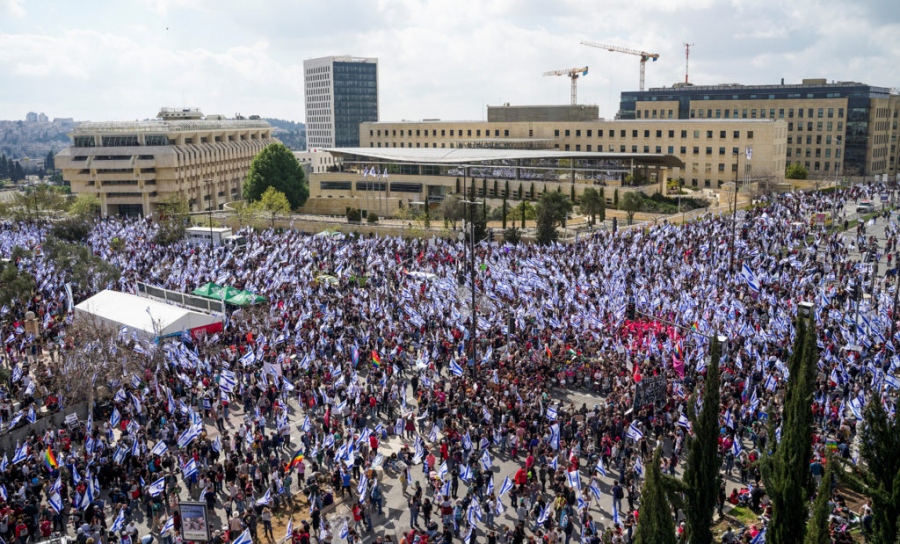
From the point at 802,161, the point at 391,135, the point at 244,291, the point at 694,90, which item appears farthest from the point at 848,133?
the point at 244,291

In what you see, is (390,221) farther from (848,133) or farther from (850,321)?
(848,133)

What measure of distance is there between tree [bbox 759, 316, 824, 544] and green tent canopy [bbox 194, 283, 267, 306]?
2749 cm

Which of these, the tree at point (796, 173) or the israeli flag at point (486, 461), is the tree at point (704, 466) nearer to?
the israeli flag at point (486, 461)

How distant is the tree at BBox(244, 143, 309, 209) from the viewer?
82125 mm

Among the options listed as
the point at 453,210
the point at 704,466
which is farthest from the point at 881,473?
the point at 453,210

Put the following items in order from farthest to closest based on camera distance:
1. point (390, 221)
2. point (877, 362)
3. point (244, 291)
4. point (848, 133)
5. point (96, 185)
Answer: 1. point (848, 133)
2. point (96, 185)
3. point (390, 221)
4. point (244, 291)
5. point (877, 362)

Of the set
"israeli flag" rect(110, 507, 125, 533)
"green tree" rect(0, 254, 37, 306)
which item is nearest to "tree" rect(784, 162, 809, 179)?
"green tree" rect(0, 254, 37, 306)

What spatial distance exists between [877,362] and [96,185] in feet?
288

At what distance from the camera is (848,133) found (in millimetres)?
104000

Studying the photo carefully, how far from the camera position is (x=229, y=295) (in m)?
38.5

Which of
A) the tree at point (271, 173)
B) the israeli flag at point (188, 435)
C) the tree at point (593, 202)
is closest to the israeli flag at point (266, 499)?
the israeli flag at point (188, 435)

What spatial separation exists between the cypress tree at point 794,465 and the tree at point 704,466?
1.09 metres

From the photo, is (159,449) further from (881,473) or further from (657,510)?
(881,473)

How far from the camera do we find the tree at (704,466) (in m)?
14.5
